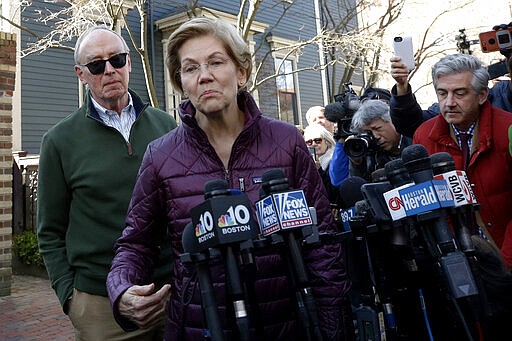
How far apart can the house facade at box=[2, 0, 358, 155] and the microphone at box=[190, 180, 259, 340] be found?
9598 mm

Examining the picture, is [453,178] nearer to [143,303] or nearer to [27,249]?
[143,303]

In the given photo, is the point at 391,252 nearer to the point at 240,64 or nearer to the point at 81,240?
the point at 240,64

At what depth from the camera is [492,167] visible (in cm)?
275

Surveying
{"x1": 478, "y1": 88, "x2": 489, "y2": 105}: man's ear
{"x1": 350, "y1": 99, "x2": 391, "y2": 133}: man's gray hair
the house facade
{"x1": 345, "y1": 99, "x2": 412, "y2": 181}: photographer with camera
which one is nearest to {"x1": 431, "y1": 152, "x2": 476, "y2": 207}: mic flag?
{"x1": 478, "y1": 88, "x2": 489, "y2": 105}: man's ear

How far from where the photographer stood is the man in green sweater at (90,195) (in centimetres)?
274

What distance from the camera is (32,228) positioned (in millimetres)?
10125

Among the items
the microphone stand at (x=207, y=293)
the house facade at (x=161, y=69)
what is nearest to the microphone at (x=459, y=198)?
the microphone stand at (x=207, y=293)

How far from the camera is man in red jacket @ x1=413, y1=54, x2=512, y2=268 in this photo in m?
2.70

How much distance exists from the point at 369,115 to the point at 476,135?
0.94 meters

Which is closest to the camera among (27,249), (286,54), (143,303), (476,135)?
(143,303)

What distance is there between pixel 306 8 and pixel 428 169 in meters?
17.7

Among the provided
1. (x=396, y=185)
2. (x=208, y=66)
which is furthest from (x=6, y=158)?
(x=396, y=185)

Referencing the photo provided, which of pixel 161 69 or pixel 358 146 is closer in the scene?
pixel 358 146

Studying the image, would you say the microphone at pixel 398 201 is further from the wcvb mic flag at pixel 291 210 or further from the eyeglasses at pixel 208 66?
the eyeglasses at pixel 208 66
